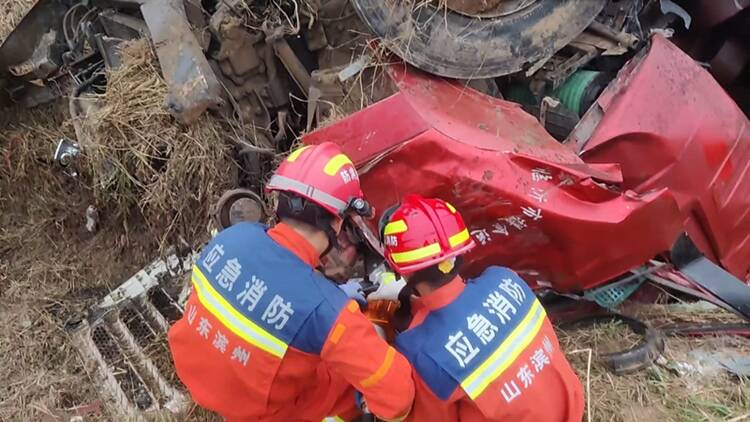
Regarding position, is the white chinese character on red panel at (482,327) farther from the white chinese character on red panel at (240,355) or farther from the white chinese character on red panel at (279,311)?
the white chinese character on red panel at (240,355)

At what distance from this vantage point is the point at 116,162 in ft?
11.7

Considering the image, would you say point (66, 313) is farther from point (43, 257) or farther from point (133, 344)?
point (133, 344)

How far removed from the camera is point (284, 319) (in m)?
2.47

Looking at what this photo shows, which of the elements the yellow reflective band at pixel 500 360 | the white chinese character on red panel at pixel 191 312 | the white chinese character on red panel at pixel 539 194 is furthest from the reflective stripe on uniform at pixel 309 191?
the white chinese character on red panel at pixel 539 194

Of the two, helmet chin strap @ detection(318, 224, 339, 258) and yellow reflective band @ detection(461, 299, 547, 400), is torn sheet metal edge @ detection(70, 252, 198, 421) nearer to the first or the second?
helmet chin strap @ detection(318, 224, 339, 258)

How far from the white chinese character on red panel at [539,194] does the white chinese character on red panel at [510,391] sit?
40.1 inches

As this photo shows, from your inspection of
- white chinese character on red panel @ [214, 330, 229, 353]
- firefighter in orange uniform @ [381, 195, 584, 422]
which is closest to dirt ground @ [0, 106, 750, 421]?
firefighter in orange uniform @ [381, 195, 584, 422]

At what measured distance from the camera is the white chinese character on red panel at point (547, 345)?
8.37 ft

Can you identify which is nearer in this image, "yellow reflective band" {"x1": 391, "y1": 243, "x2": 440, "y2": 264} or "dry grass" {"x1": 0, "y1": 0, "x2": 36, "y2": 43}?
"yellow reflective band" {"x1": 391, "y1": 243, "x2": 440, "y2": 264}

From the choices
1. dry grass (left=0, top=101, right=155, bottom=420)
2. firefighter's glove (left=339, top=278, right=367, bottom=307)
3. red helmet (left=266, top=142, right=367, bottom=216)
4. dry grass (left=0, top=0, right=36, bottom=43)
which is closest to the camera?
red helmet (left=266, top=142, right=367, bottom=216)

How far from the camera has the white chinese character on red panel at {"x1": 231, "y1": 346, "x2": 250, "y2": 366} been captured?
2514 millimetres

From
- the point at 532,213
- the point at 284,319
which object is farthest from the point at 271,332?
the point at 532,213

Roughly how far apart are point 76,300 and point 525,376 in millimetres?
2854

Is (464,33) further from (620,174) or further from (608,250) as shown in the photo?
(608,250)
